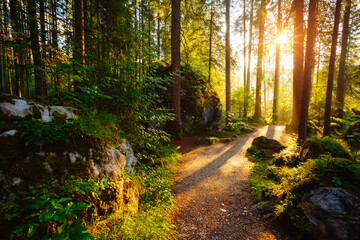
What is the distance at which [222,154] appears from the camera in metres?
8.52

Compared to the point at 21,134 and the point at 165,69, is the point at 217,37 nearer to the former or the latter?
the point at 165,69

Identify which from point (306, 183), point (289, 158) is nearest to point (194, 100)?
point (289, 158)

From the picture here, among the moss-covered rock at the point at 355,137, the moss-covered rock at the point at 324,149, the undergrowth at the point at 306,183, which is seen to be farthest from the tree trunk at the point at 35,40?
the moss-covered rock at the point at 355,137

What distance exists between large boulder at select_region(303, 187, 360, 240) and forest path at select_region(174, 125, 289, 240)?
2.51ft

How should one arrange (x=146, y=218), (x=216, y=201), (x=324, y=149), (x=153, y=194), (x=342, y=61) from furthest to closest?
(x=342, y=61)
(x=324, y=149)
(x=216, y=201)
(x=153, y=194)
(x=146, y=218)

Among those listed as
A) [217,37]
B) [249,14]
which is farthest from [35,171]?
[249,14]

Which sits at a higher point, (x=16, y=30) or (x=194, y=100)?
(x=16, y=30)

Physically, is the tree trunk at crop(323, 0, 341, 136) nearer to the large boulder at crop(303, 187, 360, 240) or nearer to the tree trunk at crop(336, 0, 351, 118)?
the tree trunk at crop(336, 0, 351, 118)

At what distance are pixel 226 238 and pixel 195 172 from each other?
10.5 feet

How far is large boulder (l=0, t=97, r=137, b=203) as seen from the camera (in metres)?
1.90

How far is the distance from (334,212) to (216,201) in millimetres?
2590

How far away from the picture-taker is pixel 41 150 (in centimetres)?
223

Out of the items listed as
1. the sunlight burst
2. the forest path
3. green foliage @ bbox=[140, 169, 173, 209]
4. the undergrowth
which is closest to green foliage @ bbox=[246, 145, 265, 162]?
the forest path

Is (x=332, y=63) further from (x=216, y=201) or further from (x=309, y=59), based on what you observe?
(x=216, y=201)
